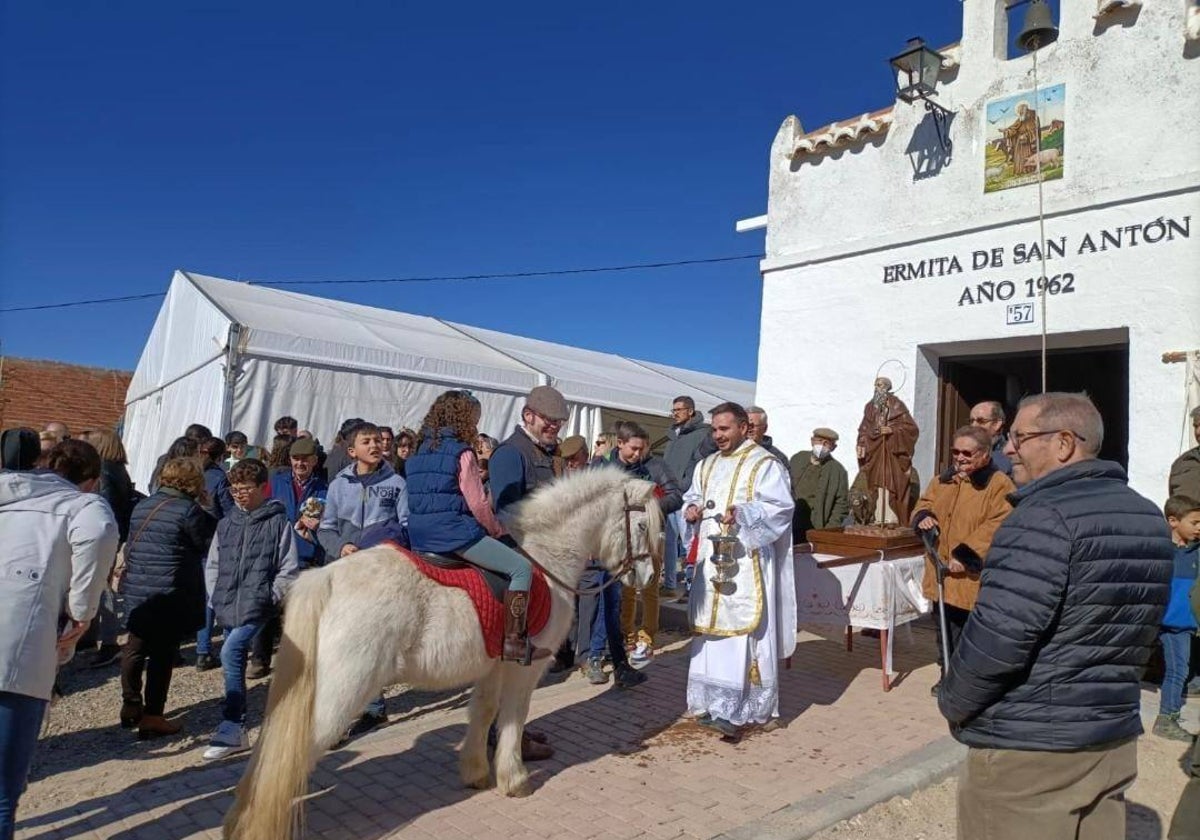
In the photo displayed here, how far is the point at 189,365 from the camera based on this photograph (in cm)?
1223

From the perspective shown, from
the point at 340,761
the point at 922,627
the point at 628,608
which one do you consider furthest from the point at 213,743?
the point at 922,627

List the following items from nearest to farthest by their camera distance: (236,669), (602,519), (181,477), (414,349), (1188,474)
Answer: (602,519) < (236,669) < (181,477) < (1188,474) < (414,349)

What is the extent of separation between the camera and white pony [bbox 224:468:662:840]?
3.27 meters

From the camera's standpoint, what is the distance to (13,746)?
2918 millimetres

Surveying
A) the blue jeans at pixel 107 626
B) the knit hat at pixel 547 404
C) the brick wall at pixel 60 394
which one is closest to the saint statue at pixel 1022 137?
the knit hat at pixel 547 404

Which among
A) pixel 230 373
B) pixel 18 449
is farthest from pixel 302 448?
pixel 230 373

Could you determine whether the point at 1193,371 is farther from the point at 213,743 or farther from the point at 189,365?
the point at 189,365

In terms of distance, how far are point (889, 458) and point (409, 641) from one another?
200 inches

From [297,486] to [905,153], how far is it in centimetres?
754

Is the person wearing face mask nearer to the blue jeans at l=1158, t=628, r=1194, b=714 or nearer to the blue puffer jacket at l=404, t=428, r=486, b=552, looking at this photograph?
the blue jeans at l=1158, t=628, r=1194, b=714

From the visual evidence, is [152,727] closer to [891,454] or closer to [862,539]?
[862,539]

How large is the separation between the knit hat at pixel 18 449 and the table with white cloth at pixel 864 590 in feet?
16.3

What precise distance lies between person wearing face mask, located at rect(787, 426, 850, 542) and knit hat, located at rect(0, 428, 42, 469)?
6.77 m

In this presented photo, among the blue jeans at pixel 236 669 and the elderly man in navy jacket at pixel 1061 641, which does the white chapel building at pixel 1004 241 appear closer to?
the elderly man in navy jacket at pixel 1061 641
